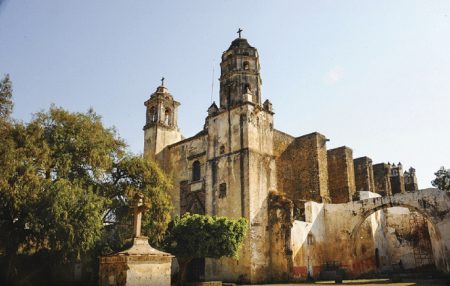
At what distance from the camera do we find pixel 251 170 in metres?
22.5

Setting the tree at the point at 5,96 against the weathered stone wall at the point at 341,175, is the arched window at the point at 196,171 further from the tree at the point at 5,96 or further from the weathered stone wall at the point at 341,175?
the tree at the point at 5,96

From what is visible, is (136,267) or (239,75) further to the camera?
(239,75)

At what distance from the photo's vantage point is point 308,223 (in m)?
23.4

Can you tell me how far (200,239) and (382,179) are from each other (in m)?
20.2

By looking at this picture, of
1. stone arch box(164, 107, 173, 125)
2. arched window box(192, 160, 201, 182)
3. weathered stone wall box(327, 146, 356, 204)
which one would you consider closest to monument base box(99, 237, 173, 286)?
arched window box(192, 160, 201, 182)

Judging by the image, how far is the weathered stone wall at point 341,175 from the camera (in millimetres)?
27344

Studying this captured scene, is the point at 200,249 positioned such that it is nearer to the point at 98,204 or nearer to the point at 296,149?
the point at 98,204

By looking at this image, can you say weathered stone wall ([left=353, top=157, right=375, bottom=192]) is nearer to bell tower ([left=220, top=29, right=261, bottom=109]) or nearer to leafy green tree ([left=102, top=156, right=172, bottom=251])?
bell tower ([left=220, top=29, right=261, bottom=109])

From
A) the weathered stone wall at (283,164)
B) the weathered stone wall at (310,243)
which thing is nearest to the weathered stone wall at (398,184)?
the weathered stone wall at (283,164)

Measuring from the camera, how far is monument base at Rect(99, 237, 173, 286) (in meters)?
10.6

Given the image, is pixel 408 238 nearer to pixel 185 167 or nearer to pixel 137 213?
pixel 185 167

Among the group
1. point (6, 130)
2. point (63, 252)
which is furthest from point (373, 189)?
point (6, 130)

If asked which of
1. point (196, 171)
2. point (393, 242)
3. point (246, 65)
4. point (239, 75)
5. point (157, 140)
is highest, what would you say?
point (246, 65)

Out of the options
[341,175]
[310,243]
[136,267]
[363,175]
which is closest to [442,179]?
[341,175]
